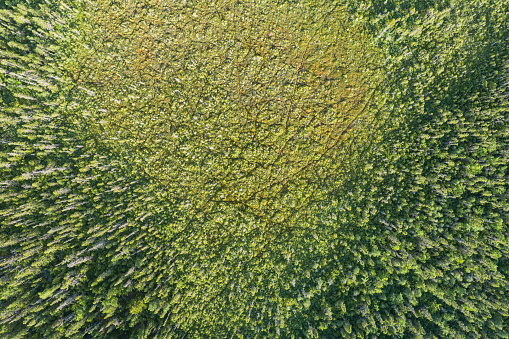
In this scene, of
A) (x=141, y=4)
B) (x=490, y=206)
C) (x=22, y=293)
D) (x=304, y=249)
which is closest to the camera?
(x=22, y=293)

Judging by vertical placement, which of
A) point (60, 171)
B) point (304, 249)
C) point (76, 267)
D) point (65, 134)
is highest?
point (65, 134)

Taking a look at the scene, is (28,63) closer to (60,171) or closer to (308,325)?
(60,171)

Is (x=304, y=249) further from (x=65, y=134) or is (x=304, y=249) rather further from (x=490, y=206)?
(x=65, y=134)

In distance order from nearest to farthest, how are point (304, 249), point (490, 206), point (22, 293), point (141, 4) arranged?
point (22, 293), point (490, 206), point (304, 249), point (141, 4)

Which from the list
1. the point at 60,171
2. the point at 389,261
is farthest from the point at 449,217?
Result: the point at 60,171

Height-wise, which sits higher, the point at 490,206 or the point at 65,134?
the point at 65,134

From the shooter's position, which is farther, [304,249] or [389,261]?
[304,249]
